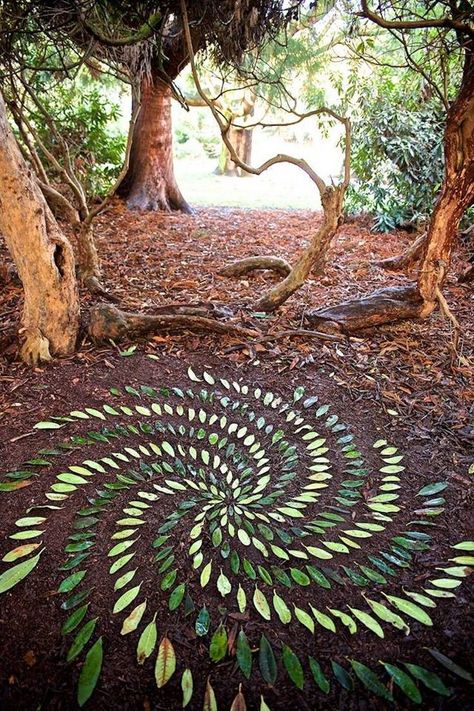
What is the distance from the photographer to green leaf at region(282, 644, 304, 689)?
51.4 inches

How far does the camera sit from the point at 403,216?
6.31 meters

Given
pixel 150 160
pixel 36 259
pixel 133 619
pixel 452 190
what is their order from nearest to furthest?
pixel 133 619 → pixel 36 259 → pixel 452 190 → pixel 150 160

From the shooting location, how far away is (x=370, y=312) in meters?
3.28

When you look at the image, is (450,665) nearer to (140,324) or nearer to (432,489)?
(432,489)

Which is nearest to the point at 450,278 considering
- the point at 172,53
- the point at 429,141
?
the point at 429,141

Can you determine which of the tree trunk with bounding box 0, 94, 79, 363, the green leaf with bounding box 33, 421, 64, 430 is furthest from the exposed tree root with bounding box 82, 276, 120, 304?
the green leaf with bounding box 33, 421, 64, 430

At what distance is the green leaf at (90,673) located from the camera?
49.1 inches

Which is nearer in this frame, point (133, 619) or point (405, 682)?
point (405, 682)

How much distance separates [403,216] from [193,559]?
581 centimetres

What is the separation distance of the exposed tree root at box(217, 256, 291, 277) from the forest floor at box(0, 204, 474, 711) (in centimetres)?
80

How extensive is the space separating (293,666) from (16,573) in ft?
3.08

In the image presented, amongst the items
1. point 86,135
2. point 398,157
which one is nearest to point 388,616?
point 398,157

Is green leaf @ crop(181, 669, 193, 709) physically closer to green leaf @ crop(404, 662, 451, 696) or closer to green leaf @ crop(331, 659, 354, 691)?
green leaf @ crop(331, 659, 354, 691)

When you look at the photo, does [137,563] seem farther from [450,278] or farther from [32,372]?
[450,278]
